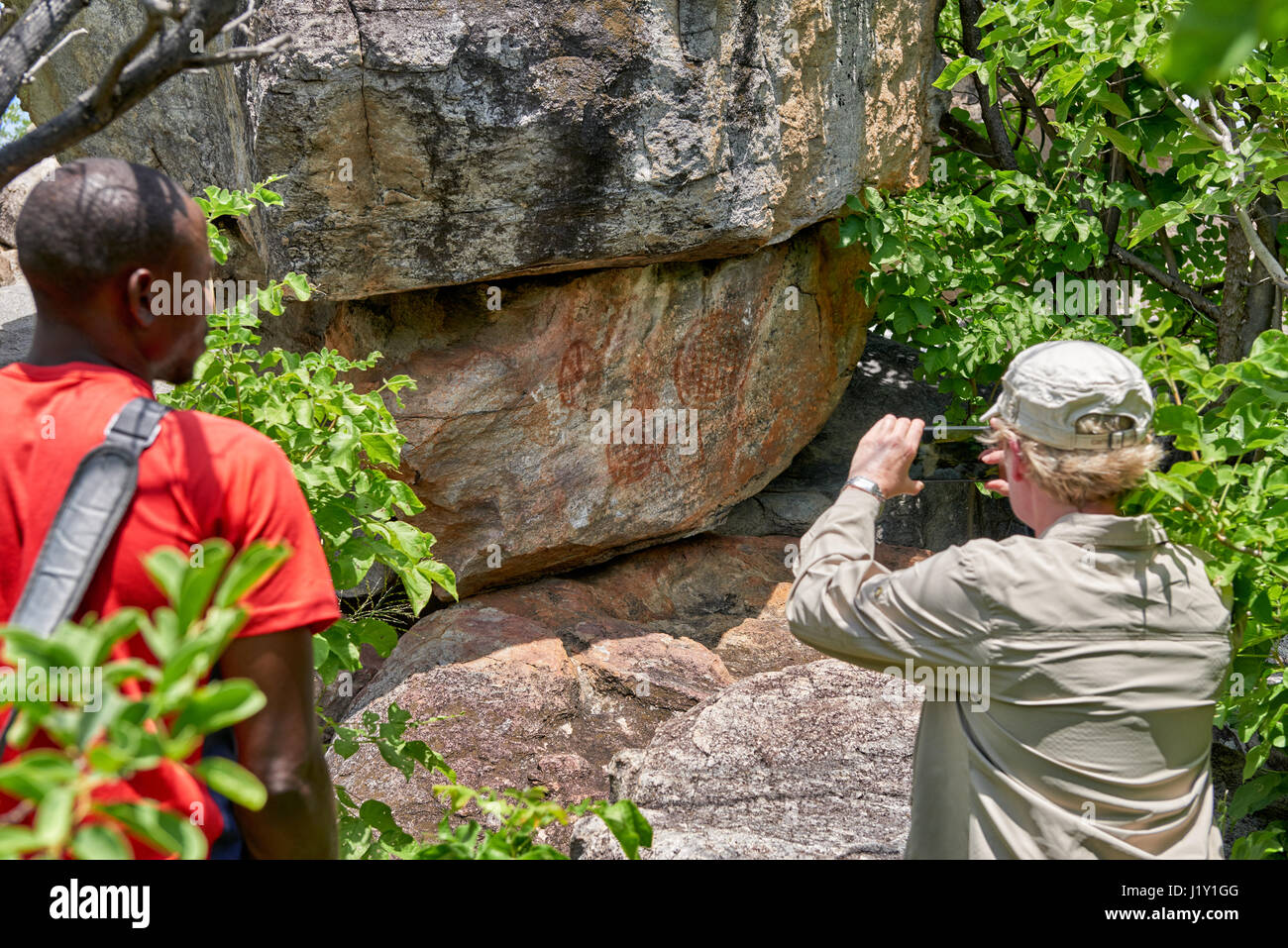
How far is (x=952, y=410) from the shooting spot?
24.2ft

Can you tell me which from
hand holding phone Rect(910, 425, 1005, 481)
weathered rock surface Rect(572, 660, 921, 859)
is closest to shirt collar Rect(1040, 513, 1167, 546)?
weathered rock surface Rect(572, 660, 921, 859)

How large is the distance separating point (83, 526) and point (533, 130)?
4162 mm

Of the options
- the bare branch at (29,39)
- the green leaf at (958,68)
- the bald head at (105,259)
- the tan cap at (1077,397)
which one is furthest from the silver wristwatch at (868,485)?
the green leaf at (958,68)

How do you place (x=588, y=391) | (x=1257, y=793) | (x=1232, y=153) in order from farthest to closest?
(x=588, y=391) < (x=1232, y=153) < (x=1257, y=793)

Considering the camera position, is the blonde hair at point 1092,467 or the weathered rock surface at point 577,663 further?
the weathered rock surface at point 577,663

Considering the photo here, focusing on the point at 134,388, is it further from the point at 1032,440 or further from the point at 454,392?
the point at 454,392

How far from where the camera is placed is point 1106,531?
6.79ft

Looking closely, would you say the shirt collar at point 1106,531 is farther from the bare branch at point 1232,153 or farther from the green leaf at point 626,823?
the bare branch at point 1232,153

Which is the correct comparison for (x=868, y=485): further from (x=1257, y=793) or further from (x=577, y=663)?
(x=577, y=663)

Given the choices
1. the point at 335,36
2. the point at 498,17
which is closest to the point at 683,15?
the point at 498,17

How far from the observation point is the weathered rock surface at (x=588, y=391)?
20.0ft

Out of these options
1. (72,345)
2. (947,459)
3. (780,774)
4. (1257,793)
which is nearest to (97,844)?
(72,345)

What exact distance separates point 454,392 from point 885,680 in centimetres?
265

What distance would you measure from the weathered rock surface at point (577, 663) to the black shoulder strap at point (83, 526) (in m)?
3.18
